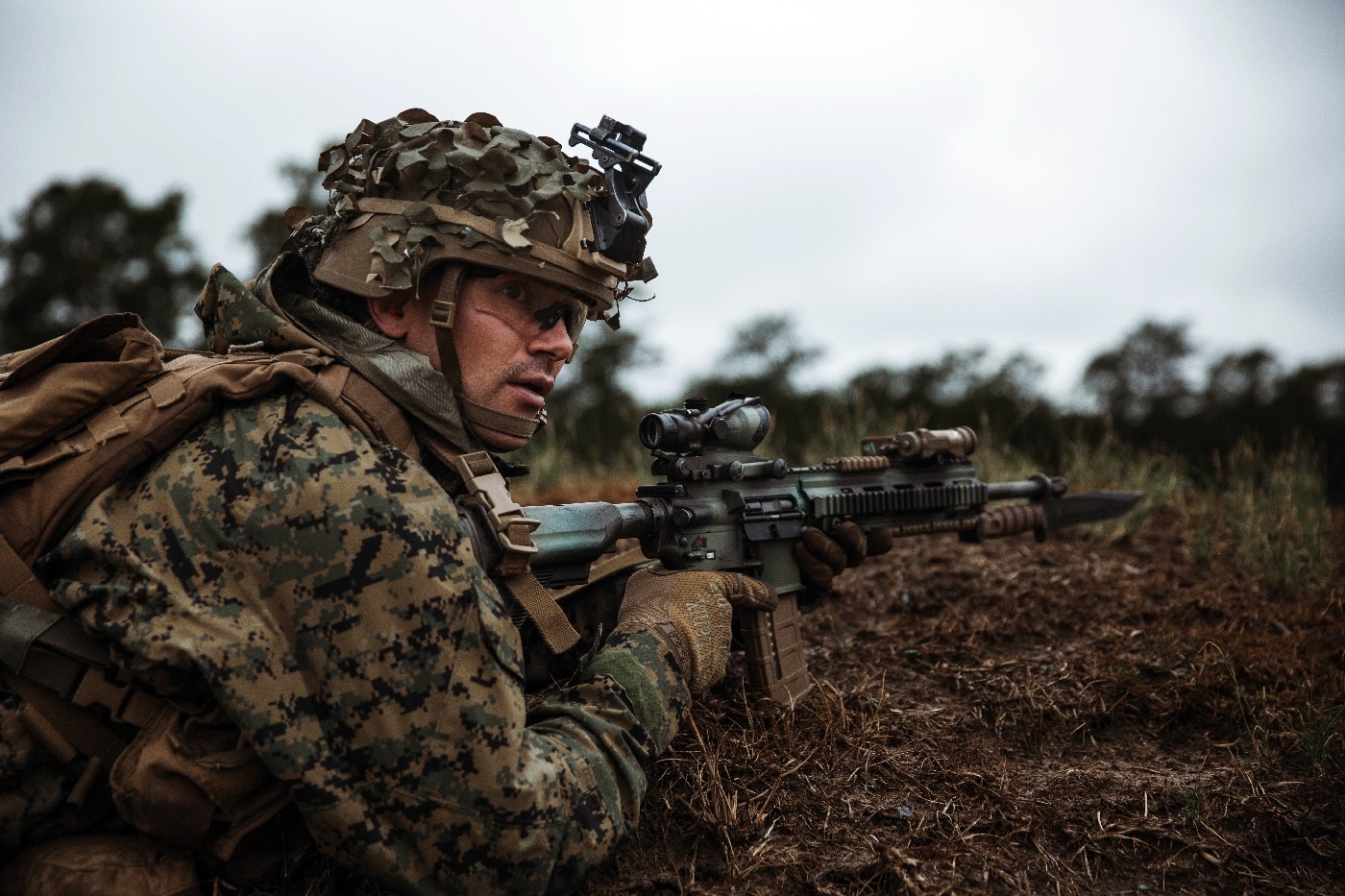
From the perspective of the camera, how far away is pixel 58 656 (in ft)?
7.41

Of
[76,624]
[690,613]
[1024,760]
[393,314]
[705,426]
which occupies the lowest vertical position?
[1024,760]

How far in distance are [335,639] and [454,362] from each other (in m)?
0.99

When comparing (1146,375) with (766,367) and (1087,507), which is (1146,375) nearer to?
(766,367)

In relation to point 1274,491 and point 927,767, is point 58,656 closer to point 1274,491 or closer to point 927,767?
point 927,767

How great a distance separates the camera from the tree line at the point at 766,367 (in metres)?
14.0

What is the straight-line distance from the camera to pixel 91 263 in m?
18.8

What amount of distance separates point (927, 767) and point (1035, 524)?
253cm

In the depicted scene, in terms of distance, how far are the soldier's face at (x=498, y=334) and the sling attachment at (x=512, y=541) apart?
0.22 meters

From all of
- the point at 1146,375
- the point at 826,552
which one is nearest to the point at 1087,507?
the point at 826,552

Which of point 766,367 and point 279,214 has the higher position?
point 279,214

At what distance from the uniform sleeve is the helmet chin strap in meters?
0.59

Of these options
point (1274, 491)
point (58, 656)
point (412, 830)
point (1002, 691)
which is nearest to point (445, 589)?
point (412, 830)

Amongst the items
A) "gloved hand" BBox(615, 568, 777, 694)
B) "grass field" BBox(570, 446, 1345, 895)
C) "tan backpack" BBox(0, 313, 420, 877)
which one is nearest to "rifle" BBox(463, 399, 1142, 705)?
"gloved hand" BBox(615, 568, 777, 694)

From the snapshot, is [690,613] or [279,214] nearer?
[690,613]
